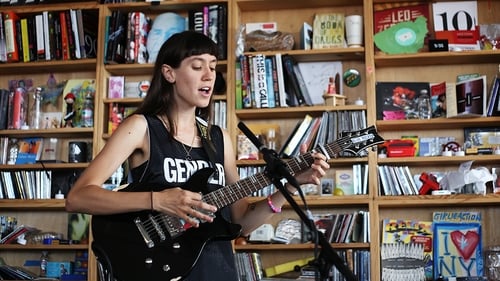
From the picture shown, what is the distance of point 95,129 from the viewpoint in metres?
3.88

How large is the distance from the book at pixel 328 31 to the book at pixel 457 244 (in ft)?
3.53

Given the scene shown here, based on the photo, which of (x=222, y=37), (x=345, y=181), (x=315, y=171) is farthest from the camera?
(x=222, y=37)

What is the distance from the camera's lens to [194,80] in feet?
6.70

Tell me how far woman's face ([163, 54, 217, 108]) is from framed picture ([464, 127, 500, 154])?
197cm

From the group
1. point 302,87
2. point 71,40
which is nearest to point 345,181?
point 302,87

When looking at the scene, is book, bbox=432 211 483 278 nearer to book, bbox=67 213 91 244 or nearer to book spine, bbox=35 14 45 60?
book, bbox=67 213 91 244

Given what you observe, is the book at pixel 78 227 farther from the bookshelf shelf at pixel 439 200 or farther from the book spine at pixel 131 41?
the bookshelf shelf at pixel 439 200

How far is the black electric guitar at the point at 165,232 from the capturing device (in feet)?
6.23

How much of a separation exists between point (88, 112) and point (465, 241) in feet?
7.16

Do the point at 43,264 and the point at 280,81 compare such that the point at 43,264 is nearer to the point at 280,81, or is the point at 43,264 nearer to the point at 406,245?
the point at 280,81

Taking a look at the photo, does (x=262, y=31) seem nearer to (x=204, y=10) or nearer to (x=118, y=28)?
(x=204, y=10)

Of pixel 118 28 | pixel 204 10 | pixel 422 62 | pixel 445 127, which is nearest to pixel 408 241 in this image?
pixel 445 127

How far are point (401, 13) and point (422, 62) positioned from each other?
0.30 metres

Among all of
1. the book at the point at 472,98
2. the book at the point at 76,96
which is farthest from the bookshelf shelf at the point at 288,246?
the book at the point at 76,96
